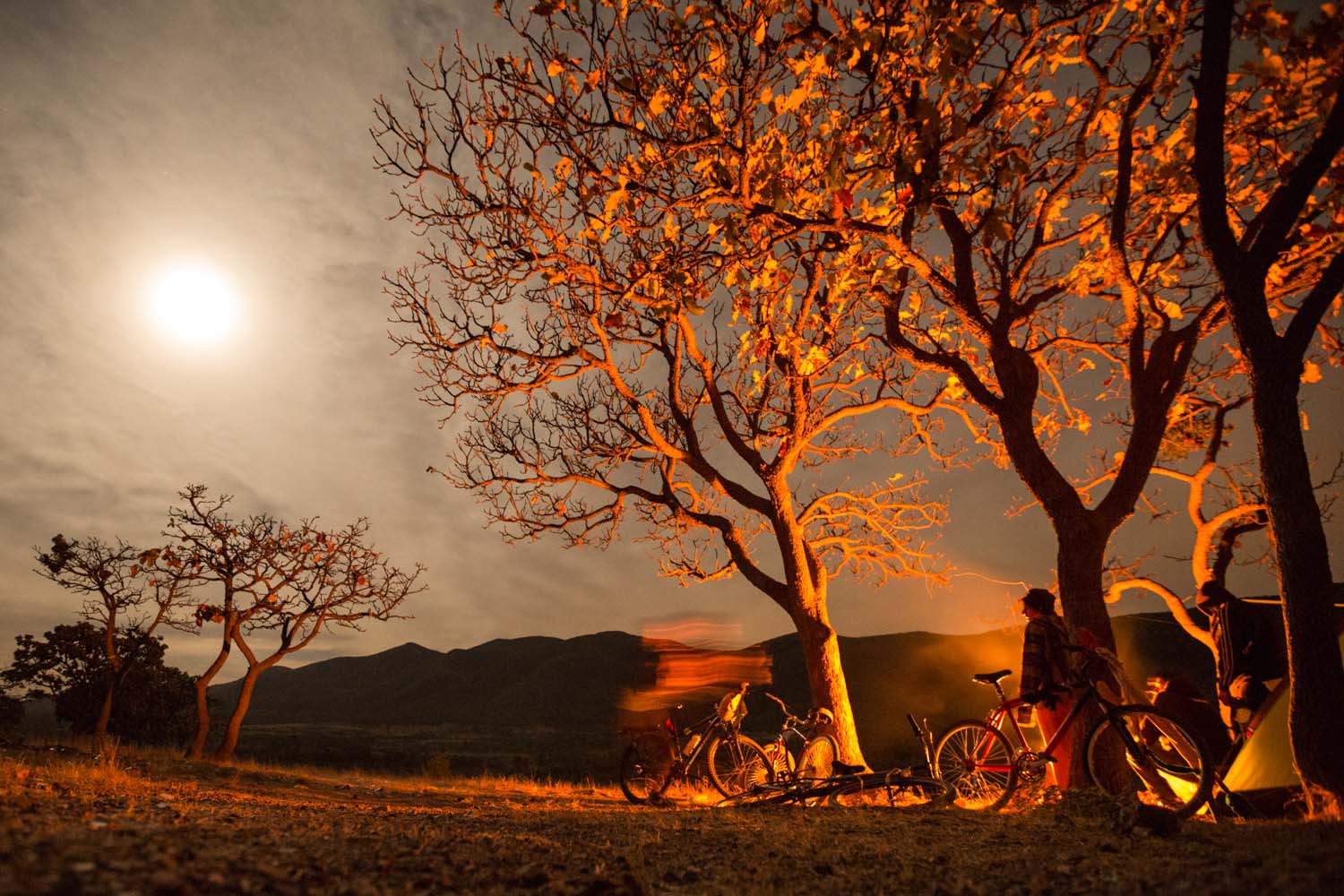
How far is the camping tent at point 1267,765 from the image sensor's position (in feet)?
17.2

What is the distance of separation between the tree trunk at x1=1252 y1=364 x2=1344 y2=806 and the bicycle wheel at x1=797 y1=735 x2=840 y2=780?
559 cm

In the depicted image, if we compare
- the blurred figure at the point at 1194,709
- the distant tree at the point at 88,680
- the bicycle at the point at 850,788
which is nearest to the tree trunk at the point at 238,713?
the distant tree at the point at 88,680

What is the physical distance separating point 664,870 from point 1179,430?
11.0 meters

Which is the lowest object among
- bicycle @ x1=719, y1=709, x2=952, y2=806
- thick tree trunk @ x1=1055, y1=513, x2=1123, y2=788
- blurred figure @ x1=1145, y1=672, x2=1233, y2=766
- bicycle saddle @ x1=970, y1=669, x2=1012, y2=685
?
bicycle @ x1=719, y1=709, x2=952, y2=806

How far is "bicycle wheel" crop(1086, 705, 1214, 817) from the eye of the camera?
17.3 feet

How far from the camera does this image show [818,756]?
31.5ft

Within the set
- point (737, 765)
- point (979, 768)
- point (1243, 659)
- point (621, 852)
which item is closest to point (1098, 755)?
point (979, 768)

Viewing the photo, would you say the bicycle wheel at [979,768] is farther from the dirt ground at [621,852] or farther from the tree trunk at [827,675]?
the tree trunk at [827,675]

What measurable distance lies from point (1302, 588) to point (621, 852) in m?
5.11

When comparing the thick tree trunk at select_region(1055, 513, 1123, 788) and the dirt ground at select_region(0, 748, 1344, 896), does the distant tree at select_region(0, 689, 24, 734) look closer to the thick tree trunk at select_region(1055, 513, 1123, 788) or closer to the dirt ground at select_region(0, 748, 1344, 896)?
the dirt ground at select_region(0, 748, 1344, 896)

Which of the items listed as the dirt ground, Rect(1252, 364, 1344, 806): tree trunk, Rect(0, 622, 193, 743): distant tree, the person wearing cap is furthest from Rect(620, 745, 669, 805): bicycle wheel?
Rect(0, 622, 193, 743): distant tree

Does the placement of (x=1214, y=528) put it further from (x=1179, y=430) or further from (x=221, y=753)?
(x=221, y=753)

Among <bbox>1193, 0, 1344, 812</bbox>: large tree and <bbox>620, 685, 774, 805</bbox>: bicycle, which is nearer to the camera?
<bbox>1193, 0, 1344, 812</bbox>: large tree

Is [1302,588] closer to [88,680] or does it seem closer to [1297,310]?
[1297,310]
